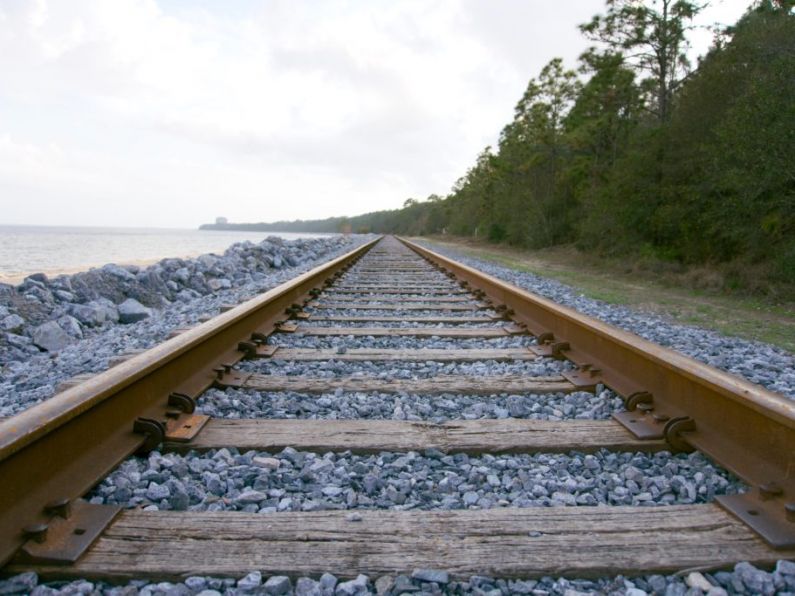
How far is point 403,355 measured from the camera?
329 centimetres

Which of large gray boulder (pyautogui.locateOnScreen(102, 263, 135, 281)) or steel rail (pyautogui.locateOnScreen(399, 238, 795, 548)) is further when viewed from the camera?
large gray boulder (pyautogui.locateOnScreen(102, 263, 135, 281))

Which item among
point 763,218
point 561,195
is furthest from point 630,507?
point 561,195

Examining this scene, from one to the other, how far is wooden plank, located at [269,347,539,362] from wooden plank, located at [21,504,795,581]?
5.69ft

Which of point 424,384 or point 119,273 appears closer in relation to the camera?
→ point 424,384

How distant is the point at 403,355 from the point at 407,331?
2.43ft

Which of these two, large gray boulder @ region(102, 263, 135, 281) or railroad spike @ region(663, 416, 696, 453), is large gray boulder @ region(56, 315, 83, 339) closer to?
large gray boulder @ region(102, 263, 135, 281)

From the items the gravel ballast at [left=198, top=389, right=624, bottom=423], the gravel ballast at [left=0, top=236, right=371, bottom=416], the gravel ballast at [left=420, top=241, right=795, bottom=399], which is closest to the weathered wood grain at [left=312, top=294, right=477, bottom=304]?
the gravel ballast at [left=420, top=241, right=795, bottom=399]

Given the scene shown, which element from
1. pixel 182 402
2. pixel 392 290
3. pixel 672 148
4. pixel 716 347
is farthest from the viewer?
pixel 672 148

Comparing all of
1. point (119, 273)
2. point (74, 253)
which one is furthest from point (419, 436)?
point (74, 253)

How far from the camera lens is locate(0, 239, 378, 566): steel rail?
1.34 metres

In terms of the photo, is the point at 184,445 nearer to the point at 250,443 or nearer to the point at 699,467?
the point at 250,443

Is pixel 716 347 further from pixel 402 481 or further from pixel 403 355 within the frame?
pixel 402 481

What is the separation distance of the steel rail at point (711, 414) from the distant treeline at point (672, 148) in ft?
23.9

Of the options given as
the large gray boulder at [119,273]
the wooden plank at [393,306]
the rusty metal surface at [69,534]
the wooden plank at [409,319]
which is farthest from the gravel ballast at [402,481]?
the large gray boulder at [119,273]
